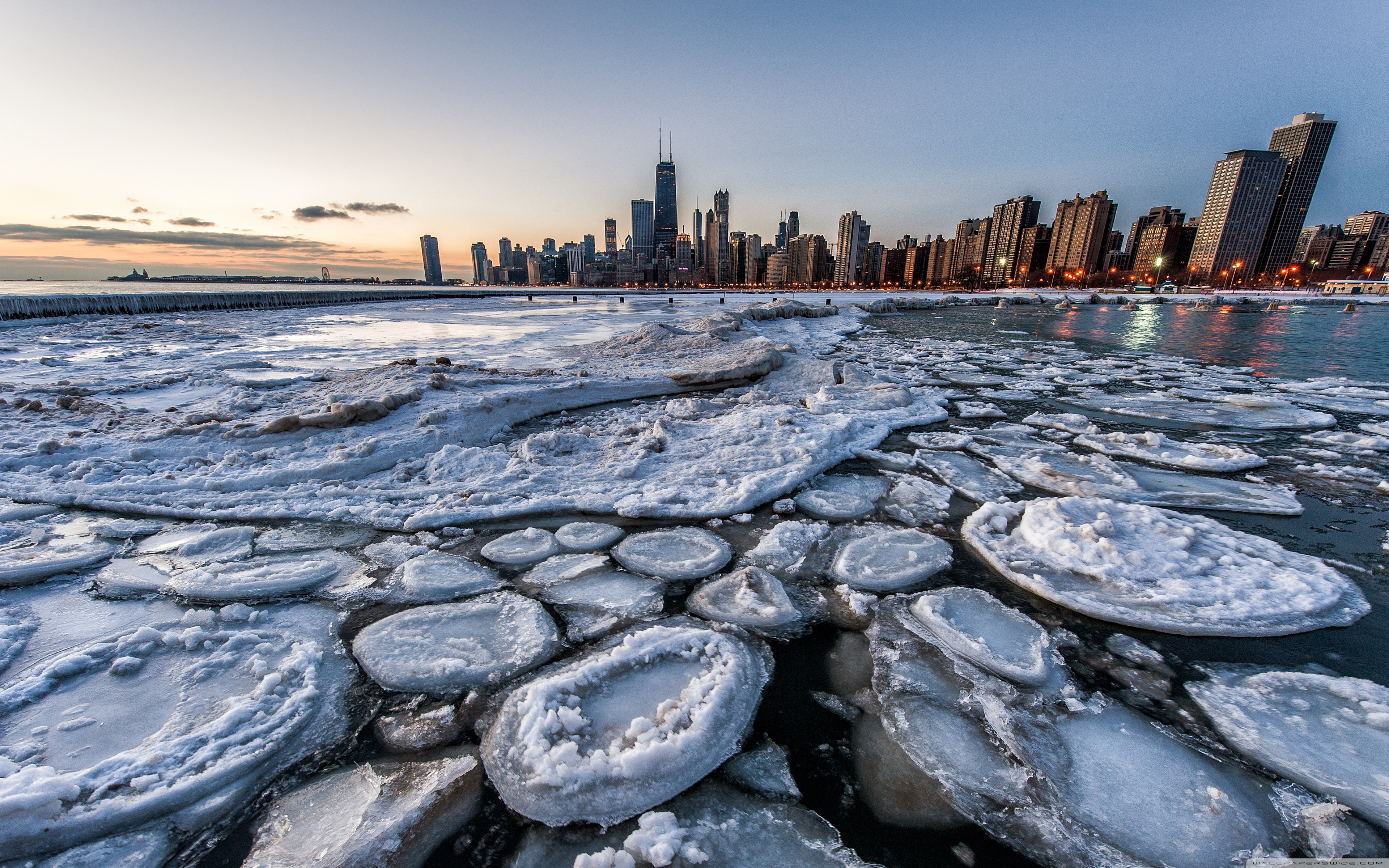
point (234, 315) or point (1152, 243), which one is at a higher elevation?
point (1152, 243)

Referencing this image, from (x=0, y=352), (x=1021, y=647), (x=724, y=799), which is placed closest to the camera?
(x=724, y=799)

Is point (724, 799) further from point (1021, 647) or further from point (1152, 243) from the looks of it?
point (1152, 243)

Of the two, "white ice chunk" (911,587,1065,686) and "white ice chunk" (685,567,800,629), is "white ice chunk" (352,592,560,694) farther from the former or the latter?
"white ice chunk" (911,587,1065,686)

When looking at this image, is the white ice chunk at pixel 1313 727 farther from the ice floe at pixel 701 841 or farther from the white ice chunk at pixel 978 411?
the white ice chunk at pixel 978 411

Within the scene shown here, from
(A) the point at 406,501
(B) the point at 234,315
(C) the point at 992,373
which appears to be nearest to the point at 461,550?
(A) the point at 406,501

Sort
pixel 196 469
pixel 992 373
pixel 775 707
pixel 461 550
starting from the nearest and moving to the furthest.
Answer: pixel 775 707, pixel 461 550, pixel 196 469, pixel 992 373

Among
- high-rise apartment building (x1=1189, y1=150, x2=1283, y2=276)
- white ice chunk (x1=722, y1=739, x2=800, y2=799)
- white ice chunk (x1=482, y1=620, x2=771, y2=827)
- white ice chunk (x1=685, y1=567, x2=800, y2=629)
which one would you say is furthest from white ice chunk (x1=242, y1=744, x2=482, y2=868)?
high-rise apartment building (x1=1189, y1=150, x2=1283, y2=276)

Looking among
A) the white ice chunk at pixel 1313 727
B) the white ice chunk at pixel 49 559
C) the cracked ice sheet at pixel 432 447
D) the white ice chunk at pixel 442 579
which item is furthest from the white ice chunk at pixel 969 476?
the white ice chunk at pixel 49 559
